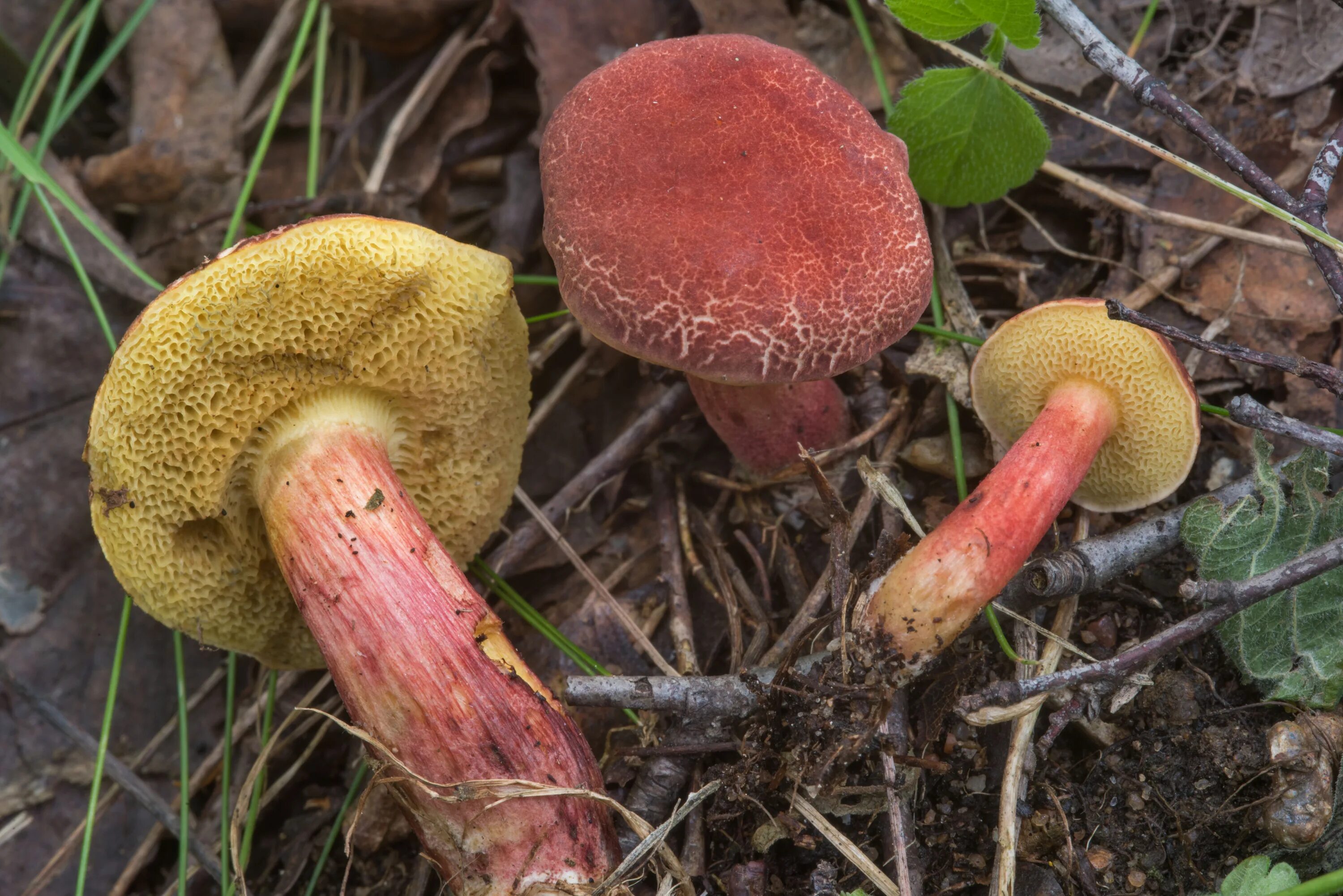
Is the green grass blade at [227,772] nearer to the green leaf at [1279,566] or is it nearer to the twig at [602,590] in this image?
the twig at [602,590]

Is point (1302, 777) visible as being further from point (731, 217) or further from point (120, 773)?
point (120, 773)

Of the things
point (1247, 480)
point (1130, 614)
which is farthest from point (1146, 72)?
point (1130, 614)

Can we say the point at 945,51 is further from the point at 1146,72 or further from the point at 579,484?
the point at 579,484

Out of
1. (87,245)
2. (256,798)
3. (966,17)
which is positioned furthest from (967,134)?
(87,245)

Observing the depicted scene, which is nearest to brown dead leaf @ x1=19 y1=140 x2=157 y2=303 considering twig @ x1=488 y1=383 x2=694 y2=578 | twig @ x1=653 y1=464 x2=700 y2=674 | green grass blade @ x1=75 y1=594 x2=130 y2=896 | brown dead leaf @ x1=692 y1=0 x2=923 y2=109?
green grass blade @ x1=75 y1=594 x2=130 y2=896

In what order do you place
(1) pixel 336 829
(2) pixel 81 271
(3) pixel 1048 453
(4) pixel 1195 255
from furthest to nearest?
(2) pixel 81 271 < (4) pixel 1195 255 < (1) pixel 336 829 < (3) pixel 1048 453

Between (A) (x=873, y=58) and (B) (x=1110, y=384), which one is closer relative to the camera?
(B) (x=1110, y=384)

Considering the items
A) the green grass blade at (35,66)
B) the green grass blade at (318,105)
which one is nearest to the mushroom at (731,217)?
the green grass blade at (318,105)
